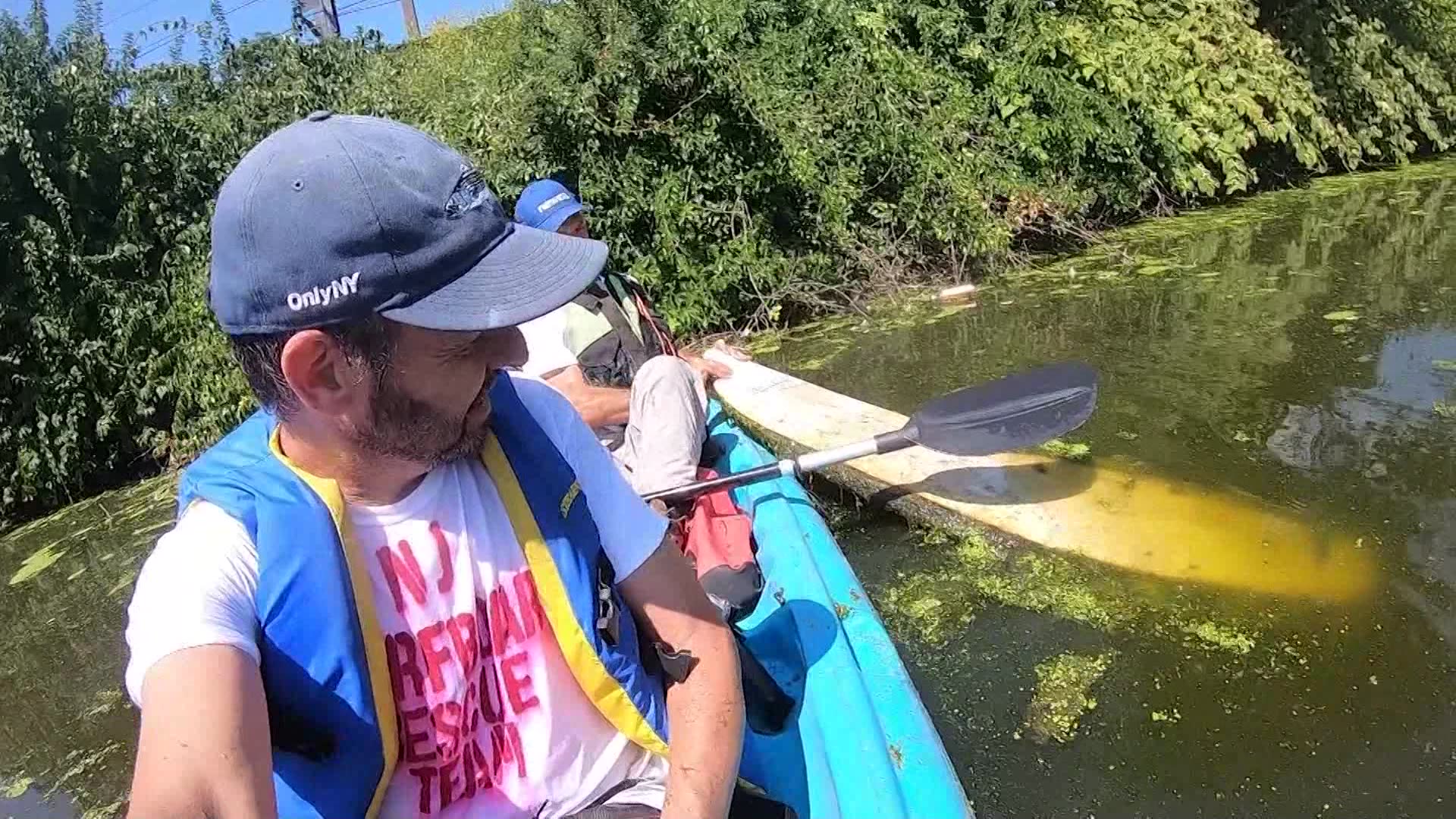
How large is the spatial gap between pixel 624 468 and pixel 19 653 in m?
3.03

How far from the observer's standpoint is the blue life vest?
1.17m

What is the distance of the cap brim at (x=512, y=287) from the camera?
1.14 metres

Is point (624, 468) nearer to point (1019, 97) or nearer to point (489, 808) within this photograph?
point (489, 808)

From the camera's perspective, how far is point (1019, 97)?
7629 mm

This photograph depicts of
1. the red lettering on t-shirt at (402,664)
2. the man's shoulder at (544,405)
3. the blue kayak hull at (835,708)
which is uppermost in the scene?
the man's shoulder at (544,405)

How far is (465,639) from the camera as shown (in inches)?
51.6

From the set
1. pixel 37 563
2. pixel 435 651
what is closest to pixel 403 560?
pixel 435 651

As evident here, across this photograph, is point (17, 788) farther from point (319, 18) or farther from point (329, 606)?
point (319, 18)

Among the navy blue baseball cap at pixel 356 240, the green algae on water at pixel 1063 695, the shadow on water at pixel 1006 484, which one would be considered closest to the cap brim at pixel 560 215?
the shadow on water at pixel 1006 484

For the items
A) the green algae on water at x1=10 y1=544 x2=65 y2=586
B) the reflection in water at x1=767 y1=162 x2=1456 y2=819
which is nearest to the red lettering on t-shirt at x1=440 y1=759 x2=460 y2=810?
the reflection in water at x1=767 y1=162 x2=1456 y2=819

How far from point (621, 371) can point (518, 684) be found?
219 cm

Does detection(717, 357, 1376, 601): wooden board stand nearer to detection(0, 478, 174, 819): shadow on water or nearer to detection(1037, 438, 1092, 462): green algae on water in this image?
detection(1037, 438, 1092, 462): green algae on water

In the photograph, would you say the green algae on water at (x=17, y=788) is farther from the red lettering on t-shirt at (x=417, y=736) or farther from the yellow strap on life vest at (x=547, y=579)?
the yellow strap on life vest at (x=547, y=579)

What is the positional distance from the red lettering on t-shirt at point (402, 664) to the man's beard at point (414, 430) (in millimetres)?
217
